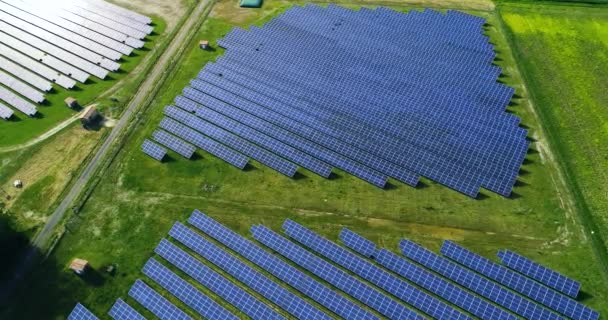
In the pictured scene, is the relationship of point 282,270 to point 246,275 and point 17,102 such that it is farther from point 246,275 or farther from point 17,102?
Result: point 17,102

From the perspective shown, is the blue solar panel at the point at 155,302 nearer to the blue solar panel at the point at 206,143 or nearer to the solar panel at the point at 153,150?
the solar panel at the point at 153,150

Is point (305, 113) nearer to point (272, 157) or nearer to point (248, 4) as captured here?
point (272, 157)

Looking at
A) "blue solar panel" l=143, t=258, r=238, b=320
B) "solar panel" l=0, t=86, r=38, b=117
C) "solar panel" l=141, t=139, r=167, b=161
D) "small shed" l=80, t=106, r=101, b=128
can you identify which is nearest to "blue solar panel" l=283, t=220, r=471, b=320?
"blue solar panel" l=143, t=258, r=238, b=320

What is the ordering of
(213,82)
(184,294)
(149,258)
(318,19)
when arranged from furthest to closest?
1. (318,19)
2. (213,82)
3. (149,258)
4. (184,294)

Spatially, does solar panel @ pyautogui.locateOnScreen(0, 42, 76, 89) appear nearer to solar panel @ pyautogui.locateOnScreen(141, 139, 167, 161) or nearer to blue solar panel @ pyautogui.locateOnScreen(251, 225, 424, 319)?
solar panel @ pyautogui.locateOnScreen(141, 139, 167, 161)

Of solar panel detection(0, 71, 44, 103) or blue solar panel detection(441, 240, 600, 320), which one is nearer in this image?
blue solar panel detection(441, 240, 600, 320)

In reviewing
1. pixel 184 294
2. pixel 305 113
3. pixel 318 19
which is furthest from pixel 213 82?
pixel 184 294
